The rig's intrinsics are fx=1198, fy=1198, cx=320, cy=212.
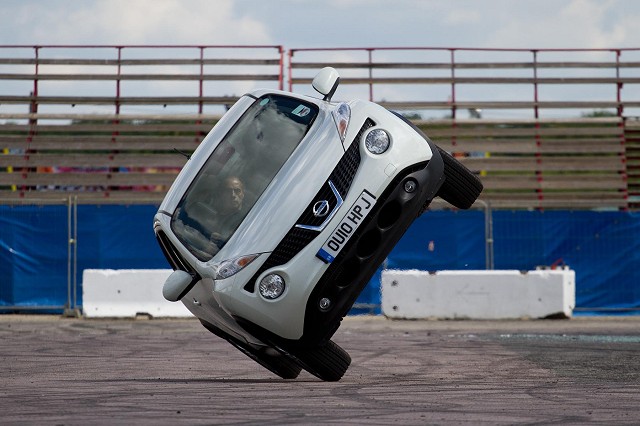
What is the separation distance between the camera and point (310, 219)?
929 centimetres

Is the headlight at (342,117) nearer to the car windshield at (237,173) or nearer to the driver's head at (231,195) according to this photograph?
the car windshield at (237,173)

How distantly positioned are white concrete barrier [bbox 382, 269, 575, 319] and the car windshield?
33.3 ft

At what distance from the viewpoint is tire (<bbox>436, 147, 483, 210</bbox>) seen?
10578 mm

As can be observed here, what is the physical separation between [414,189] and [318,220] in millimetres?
928

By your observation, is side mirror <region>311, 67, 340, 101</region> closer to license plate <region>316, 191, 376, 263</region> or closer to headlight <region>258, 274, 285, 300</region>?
license plate <region>316, 191, 376, 263</region>

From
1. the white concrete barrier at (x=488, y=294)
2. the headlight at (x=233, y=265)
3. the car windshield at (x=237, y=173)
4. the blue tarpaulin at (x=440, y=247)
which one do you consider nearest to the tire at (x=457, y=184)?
the car windshield at (x=237, y=173)

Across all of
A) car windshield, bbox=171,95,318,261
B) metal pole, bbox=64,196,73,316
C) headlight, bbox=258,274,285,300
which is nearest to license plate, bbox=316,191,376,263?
headlight, bbox=258,274,285,300

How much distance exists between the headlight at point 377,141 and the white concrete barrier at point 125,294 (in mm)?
11045

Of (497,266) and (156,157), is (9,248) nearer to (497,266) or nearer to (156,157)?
(156,157)

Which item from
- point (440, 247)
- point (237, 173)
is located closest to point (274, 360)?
point (237, 173)

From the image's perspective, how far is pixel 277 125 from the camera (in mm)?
9938

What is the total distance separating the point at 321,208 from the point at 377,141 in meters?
0.85

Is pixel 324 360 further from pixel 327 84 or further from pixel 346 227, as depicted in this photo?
pixel 327 84

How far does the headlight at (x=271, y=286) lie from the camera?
918 centimetres
